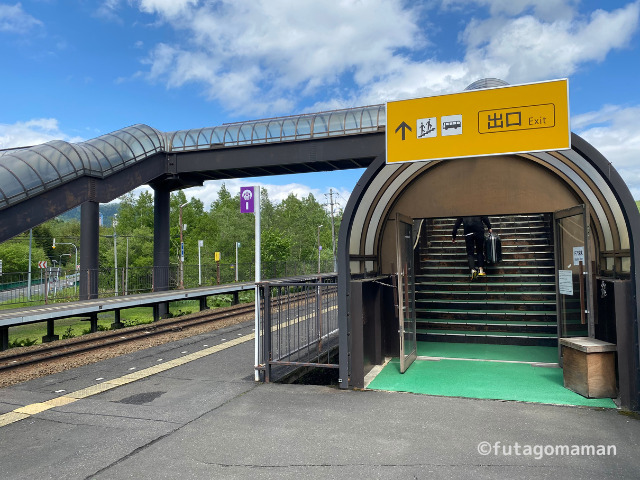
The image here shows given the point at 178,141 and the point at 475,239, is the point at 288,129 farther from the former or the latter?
the point at 475,239

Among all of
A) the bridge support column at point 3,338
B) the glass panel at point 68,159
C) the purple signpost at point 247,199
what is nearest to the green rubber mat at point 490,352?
the purple signpost at point 247,199

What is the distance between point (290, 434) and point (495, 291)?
7575 millimetres

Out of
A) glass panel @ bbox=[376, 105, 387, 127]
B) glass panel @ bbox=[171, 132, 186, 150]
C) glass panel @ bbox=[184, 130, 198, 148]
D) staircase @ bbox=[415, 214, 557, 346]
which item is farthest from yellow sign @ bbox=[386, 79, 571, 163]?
glass panel @ bbox=[171, 132, 186, 150]

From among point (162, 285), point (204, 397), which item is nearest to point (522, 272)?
point (204, 397)

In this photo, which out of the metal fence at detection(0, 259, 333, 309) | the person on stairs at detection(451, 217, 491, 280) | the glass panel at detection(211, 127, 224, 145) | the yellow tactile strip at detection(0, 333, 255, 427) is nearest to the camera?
the yellow tactile strip at detection(0, 333, 255, 427)

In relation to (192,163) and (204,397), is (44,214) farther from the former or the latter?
(204,397)

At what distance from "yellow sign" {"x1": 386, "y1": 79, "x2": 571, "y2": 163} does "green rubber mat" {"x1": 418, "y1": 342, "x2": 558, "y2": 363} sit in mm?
4013

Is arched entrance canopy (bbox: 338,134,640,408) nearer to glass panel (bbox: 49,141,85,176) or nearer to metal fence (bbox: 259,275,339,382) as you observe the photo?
metal fence (bbox: 259,275,339,382)

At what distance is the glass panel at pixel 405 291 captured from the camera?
662cm

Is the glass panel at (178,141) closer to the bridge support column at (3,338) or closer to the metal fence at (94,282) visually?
the metal fence at (94,282)

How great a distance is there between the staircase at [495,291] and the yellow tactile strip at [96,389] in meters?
4.73

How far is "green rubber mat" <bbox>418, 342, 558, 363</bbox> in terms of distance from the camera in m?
7.76

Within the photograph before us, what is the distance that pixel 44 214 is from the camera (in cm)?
1577

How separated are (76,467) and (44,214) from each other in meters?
14.5
